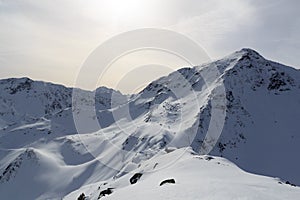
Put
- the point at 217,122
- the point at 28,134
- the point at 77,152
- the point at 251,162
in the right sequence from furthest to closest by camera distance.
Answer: the point at 28,134 → the point at 77,152 → the point at 217,122 → the point at 251,162

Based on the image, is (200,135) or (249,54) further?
(249,54)

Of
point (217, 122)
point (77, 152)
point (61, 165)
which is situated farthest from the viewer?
point (77, 152)

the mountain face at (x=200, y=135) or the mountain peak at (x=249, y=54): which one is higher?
the mountain peak at (x=249, y=54)

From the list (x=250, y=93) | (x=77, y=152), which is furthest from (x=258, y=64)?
(x=77, y=152)

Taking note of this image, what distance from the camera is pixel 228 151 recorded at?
10794 cm

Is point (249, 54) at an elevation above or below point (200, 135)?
above

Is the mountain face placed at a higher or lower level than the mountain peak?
lower

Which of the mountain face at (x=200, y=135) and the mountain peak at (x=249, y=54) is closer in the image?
the mountain face at (x=200, y=135)

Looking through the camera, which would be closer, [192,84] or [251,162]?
[251,162]

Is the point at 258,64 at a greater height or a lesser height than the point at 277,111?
greater

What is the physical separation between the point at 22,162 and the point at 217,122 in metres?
81.5

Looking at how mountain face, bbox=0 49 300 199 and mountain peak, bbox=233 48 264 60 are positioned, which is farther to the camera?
mountain peak, bbox=233 48 264 60

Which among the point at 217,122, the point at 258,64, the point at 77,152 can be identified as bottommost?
the point at 77,152

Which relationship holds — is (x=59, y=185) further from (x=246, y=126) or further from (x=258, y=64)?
(x=258, y=64)
